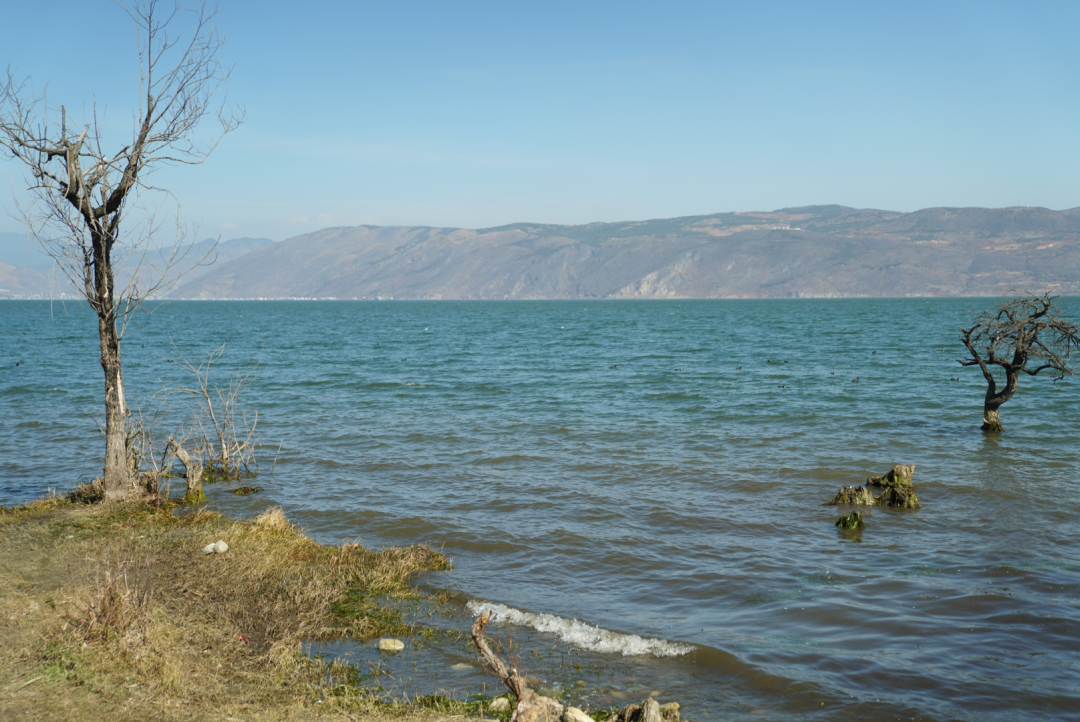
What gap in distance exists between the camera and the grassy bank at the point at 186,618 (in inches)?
208

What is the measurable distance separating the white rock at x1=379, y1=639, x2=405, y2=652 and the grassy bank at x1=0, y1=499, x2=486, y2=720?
0.29 metres

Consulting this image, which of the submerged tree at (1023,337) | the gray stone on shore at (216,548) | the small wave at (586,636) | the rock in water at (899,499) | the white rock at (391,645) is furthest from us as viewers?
the submerged tree at (1023,337)

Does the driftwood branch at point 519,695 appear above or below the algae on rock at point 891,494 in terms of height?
above

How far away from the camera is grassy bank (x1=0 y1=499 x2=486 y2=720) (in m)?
5.28

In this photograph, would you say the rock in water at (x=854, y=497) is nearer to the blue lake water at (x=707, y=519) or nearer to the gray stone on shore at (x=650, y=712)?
the blue lake water at (x=707, y=519)

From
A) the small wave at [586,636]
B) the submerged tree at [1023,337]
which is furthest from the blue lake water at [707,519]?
the submerged tree at [1023,337]

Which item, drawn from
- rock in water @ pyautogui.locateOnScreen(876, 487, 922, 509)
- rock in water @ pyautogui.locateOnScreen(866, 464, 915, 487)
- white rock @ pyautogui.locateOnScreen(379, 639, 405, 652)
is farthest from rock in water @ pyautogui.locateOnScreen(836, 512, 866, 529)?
→ white rock @ pyautogui.locateOnScreen(379, 639, 405, 652)

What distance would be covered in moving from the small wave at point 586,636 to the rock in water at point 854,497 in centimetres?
643

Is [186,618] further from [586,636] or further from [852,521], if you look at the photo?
[852,521]

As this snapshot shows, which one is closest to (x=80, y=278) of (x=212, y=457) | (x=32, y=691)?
(x=212, y=457)

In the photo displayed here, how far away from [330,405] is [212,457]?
31.3ft

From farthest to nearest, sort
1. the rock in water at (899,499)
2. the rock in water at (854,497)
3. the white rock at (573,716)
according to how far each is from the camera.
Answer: the rock in water at (854,497) → the rock in water at (899,499) → the white rock at (573,716)

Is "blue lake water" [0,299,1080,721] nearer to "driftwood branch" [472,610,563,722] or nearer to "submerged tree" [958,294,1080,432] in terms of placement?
"driftwood branch" [472,610,563,722]

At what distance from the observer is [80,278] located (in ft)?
34.0
